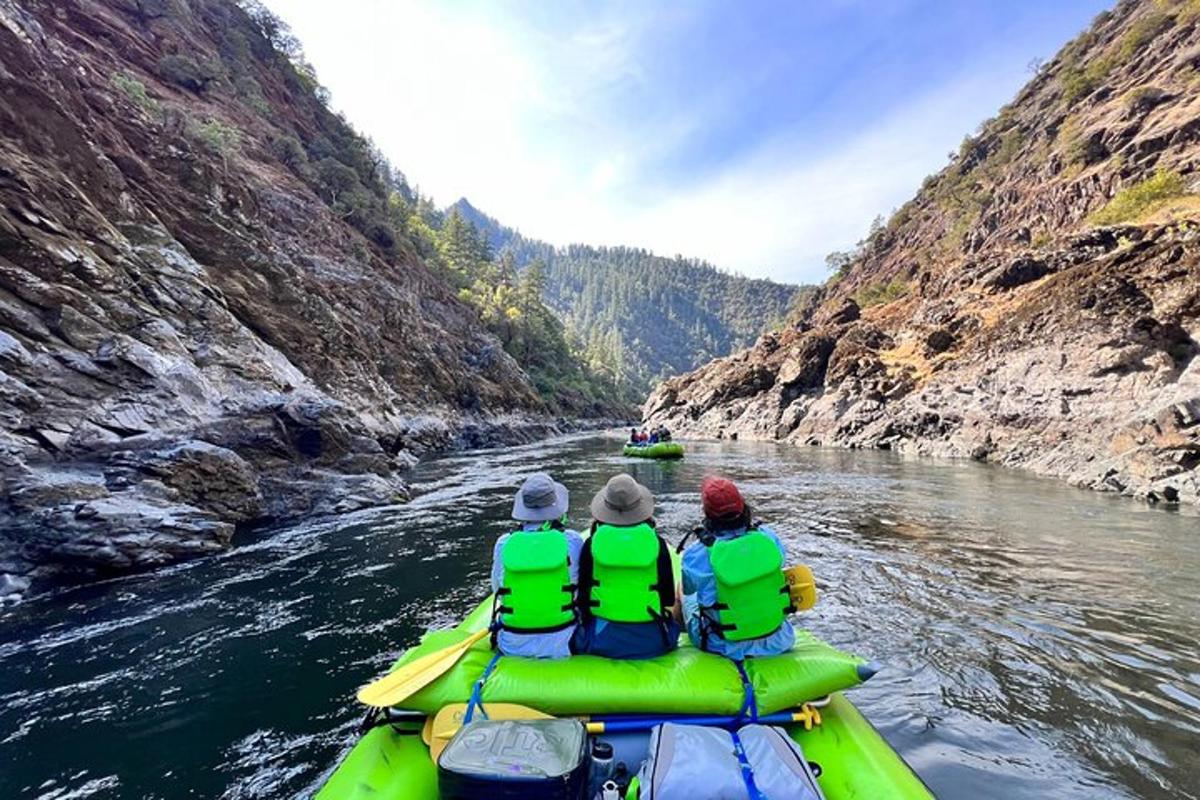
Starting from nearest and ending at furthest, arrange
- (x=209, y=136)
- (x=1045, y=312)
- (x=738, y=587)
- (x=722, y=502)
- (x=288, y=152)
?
(x=738, y=587)
(x=722, y=502)
(x=1045, y=312)
(x=209, y=136)
(x=288, y=152)

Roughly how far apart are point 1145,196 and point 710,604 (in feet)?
133

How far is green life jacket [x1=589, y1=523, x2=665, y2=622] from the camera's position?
3.98 m

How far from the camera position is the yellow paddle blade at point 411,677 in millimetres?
3434

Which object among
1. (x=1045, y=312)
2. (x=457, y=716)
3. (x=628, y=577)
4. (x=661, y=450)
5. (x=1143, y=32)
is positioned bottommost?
(x=661, y=450)

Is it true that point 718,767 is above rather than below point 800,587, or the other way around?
below

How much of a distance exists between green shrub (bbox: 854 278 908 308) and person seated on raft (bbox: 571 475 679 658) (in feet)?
180

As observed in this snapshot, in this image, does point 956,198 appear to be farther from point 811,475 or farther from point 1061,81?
point 811,475

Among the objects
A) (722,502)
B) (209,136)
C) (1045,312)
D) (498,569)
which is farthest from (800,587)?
(209,136)

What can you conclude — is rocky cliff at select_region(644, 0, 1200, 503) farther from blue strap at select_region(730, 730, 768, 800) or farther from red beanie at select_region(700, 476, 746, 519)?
blue strap at select_region(730, 730, 768, 800)

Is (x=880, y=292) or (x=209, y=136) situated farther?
(x=880, y=292)

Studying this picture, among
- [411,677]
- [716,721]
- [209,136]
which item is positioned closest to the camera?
[716,721]

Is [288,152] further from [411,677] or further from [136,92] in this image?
[411,677]

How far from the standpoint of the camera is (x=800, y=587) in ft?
13.5

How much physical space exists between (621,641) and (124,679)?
16.4 feet
